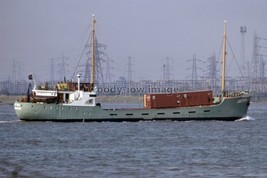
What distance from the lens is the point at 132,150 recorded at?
50.8 meters

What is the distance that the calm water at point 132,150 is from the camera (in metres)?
39.8

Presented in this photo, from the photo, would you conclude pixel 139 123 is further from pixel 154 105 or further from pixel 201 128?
pixel 201 128

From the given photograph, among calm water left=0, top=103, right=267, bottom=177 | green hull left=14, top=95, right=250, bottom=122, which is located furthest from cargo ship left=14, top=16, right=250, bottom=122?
calm water left=0, top=103, right=267, bottom=177

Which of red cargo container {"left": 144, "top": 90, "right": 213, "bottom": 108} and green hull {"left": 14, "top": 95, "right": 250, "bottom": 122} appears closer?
green hull {"left": 14, "top": 95, "right": 250, "bottom": 122}

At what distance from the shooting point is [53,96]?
263 ft

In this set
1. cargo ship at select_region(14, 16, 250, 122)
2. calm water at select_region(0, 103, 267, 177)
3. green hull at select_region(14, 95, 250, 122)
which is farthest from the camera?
cargo ship at select_region(14, 16, 250, 122)

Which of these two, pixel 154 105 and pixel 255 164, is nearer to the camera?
pixel 255 164

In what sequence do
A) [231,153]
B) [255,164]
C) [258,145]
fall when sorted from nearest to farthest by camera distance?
[255,164] < [231,153] < [258,145]

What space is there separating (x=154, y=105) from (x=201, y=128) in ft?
32.3

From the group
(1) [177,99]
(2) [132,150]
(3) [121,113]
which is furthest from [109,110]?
(2) [132,150]

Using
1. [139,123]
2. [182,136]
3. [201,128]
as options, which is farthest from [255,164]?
[139,123]

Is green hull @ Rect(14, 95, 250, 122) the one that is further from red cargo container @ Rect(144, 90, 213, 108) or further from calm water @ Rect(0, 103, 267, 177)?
calm water @ Rect(0, 103, 267, 177)

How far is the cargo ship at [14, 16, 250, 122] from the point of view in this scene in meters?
80.0

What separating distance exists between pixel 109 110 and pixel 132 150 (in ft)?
99.0
